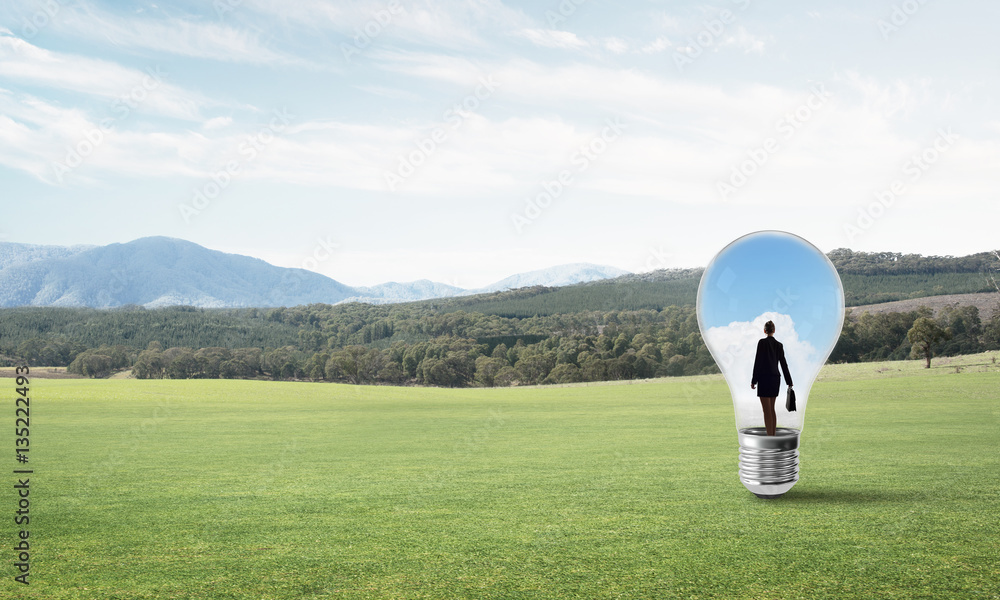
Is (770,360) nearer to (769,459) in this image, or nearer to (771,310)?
(771,310)

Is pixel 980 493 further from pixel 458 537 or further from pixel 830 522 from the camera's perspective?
pixel 458 537

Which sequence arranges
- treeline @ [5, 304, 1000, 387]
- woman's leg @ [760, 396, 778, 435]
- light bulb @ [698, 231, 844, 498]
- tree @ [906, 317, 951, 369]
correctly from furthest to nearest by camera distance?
treeline @ [5, 304, 1000, 387], tree @ [906, 317, 951, 369], woman's leg @ [760, 396, 778, 435], light bulb @ [698, 231, 844, 498]

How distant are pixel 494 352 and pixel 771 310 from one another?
249 ft

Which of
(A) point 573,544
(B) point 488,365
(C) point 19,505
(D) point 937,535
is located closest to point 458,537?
(A) point 573,544

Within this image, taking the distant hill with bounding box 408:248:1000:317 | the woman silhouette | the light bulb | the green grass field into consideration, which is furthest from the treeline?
the woman silhouette

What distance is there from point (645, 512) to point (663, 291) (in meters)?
111

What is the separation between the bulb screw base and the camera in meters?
7.19

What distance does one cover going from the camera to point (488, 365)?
78.7 meters

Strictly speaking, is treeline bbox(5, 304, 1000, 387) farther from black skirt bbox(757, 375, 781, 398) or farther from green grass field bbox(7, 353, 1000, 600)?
black skirt bbox(757, 375, 781, 398)

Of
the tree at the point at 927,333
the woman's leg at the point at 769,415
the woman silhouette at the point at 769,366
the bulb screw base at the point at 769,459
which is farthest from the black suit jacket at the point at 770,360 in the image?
the tree at the point at 927,333

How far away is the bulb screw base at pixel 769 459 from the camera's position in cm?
719

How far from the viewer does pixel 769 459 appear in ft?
23.8

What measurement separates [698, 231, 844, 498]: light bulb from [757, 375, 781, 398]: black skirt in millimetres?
14

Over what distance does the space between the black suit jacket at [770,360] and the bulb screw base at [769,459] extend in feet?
2.26
